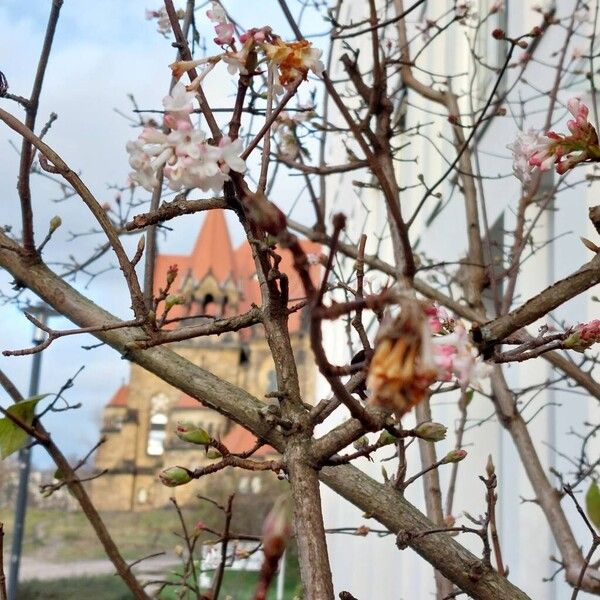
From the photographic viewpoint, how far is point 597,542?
0.59m

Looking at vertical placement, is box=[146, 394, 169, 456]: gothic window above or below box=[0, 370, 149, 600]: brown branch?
above

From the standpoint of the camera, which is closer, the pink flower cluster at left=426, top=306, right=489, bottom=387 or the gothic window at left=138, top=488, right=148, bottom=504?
the pink flower cluster at left=426, top=306, right=489, bottom=387

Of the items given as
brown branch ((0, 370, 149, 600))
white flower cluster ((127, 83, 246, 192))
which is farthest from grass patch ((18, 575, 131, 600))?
white flower cluster ((127, 83, 246, 192))

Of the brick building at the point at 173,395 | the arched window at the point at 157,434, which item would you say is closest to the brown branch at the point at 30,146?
the brick building at the point at 173,395

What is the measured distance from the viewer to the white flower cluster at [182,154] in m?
0.38

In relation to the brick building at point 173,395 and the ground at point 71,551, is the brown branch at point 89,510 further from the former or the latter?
the brick building at point 173,395

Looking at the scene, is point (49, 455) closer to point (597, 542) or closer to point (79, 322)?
point (79, 322)

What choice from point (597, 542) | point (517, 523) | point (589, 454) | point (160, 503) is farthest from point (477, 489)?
point (160, 503)

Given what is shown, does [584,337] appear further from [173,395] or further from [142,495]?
[173,395]

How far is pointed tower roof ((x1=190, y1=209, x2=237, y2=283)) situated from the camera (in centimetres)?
1919

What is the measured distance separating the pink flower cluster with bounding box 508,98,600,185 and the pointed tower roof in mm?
18471

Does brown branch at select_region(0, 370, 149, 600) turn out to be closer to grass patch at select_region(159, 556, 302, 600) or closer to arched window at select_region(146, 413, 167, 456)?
grass patch at select_region(159, 556, 302, 600)

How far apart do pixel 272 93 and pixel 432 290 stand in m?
0.94

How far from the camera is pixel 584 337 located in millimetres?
432
